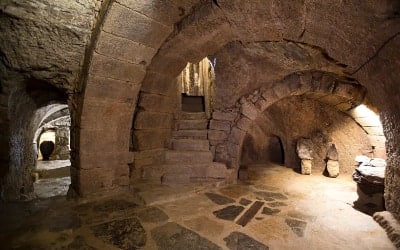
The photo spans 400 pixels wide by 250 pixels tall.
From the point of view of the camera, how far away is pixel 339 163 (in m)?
5.88

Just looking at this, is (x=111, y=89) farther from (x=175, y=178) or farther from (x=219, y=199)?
(x=219, y=199)

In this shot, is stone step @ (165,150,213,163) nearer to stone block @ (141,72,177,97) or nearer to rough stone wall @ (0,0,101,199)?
stone block @ (141,72,177,97)

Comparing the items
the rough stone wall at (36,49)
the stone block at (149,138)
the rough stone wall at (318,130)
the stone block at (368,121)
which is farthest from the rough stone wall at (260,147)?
the rough stone wall at (36,49)

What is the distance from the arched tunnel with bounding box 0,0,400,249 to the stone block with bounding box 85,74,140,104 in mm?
16

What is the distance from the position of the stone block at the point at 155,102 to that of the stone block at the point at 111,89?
0.42m

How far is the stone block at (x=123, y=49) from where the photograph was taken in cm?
260

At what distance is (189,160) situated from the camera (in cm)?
427

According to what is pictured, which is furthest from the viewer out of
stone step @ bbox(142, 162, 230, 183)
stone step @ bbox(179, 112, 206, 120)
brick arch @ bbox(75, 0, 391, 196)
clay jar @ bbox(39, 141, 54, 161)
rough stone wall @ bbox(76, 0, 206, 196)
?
clay jar @ bbox(39, 141, 54, 161)

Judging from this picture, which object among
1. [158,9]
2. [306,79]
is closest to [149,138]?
[158,9]

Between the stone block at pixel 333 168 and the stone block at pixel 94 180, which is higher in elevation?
the stone block at pixel 94 180

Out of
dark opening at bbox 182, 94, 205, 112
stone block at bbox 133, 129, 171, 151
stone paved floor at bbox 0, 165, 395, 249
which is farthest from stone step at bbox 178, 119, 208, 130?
stone paved floor at bbox 0, 165, 395, 249

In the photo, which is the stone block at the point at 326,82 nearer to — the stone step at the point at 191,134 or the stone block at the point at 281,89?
the stone block at the point at 281,89

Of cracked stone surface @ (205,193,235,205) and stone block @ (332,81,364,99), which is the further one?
stone block @ (332,81,364,99)

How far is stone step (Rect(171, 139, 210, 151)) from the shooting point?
14.6 ft
